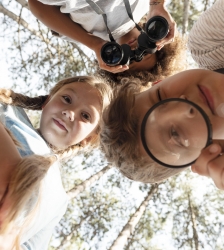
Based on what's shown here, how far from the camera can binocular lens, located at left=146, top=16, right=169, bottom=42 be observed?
6.81 ft

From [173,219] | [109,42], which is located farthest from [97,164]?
A: [109,42]

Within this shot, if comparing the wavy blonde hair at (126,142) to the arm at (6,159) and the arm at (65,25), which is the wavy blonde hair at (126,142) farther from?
the arm at (65,25)

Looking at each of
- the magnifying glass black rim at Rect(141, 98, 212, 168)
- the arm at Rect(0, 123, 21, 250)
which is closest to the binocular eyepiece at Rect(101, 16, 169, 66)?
the magnifying glass black rim at Rect(141, 98, 212, 168)

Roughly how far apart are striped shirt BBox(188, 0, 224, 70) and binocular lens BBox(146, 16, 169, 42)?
0.36 metres

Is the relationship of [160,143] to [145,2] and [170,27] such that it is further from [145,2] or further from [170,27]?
[145,2]

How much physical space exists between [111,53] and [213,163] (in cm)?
130

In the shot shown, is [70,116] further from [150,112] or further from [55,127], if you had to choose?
[150,112]

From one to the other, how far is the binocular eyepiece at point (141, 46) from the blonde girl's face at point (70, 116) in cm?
45

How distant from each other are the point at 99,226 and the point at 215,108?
5835mm

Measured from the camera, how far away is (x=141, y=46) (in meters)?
2.28

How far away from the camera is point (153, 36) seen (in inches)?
84.3

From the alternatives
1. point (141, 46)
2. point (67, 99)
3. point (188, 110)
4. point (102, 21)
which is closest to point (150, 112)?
point (188, 110)

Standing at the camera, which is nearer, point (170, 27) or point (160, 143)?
point (160, 143)

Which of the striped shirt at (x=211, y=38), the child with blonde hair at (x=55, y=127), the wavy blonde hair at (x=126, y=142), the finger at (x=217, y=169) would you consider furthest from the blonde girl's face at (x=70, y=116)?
the finger at (x=217, y=169)
